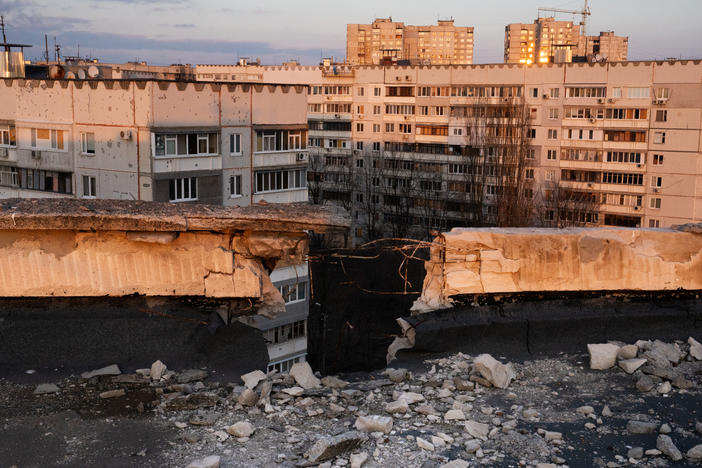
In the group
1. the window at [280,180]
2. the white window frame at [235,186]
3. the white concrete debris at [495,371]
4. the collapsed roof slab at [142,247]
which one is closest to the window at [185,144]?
the white window frame at [235,186]

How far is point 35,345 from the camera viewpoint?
4.91m

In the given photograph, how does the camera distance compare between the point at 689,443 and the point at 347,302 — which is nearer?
the point at 689,443

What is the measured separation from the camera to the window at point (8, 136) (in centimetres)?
3094

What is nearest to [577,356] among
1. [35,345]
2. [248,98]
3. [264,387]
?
[264,387]

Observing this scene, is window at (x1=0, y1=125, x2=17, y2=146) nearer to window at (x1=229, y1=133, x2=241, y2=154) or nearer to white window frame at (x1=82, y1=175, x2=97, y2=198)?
white window frame at (x1=82, y1=175, x2=97, y2=198)

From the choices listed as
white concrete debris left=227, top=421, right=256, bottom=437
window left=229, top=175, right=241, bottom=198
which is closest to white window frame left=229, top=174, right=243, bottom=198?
window left=229, top=175, right=241, bottom=198

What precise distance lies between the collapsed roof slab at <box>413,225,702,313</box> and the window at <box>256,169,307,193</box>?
25.2 meters

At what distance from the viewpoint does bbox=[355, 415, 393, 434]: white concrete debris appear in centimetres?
392

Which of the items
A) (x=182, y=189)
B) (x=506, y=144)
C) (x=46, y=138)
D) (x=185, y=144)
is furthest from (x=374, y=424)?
(x=506, y=144)

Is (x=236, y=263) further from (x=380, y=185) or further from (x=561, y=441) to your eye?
(x=380, y=185)

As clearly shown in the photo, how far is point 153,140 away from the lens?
26.1m

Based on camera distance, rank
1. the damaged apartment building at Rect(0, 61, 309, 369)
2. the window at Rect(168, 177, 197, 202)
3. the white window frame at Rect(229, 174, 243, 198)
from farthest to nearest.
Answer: the white window frame at Rect(229, 174, 243, 198)
the window at Rect(168, 177, 197, 202)
the damaged apartment building at Rect(0, 61, 309, 369)

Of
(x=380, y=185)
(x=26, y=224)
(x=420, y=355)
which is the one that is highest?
(x=26, y=224)

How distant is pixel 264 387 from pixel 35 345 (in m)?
1.65
